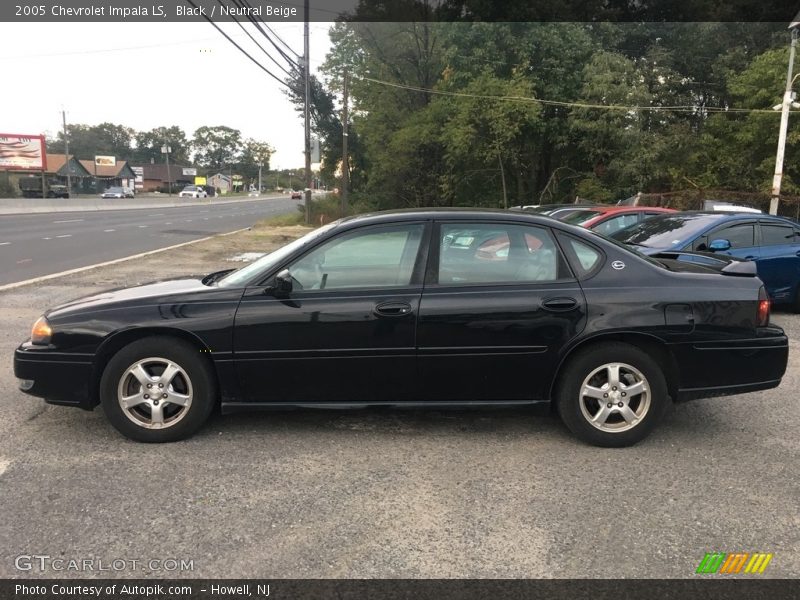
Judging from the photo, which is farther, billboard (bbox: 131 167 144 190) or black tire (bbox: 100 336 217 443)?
billboard (bbox: 131 167 144 190)

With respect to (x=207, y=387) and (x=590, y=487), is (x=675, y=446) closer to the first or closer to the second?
(x=590, y=487)

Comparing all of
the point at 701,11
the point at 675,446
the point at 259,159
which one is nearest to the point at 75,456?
the point at 675,446

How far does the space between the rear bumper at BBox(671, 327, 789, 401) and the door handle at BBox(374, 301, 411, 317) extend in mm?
1745

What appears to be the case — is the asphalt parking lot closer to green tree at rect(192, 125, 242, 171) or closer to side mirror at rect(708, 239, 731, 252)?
side mirror at rect(708, 239, 731, 252)

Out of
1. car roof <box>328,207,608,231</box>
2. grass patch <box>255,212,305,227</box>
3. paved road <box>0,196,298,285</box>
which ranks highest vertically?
car roof <box>328,207,608,231</box>

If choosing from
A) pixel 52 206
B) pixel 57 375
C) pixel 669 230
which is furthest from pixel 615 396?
pixel 52 206

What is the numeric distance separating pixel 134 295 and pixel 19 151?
6641 centimetres

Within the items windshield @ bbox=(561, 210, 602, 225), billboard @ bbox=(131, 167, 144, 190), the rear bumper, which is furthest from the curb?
billboard @ bbox=(131, 167, 144, 190)

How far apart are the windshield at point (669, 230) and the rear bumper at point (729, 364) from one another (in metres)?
3.80

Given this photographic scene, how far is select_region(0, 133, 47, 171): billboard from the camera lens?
58438mm

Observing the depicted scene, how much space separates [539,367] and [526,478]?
28.3 inches

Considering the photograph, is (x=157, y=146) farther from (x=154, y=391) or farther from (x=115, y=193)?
(x=154, y=391)

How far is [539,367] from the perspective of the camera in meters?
3.89

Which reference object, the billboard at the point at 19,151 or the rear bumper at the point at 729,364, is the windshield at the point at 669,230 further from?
the billboard at the point at 19,151
